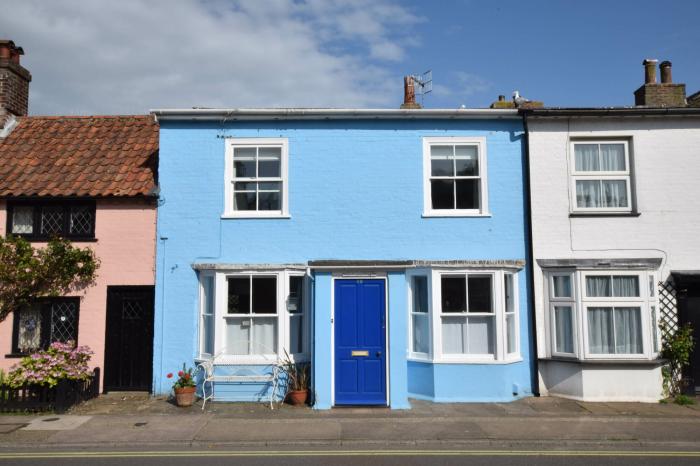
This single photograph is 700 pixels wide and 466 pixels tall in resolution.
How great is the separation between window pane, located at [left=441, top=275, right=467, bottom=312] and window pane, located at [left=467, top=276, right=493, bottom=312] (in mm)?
151

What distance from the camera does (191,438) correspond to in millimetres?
8742

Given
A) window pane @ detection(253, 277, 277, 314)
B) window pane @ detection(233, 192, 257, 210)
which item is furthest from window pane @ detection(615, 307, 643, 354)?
window pane @ detection(233, 192, 257, 210)

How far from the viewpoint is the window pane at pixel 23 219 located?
1263cm

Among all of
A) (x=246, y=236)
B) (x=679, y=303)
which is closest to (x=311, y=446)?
(x=246, y=236)

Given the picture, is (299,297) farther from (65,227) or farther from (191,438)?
(65,227)

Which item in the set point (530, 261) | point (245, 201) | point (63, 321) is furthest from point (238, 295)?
point (530, 261)

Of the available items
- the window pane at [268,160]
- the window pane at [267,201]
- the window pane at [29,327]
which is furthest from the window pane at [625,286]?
the window pane at [29,327]

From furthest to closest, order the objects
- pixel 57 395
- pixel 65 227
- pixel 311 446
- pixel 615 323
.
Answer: pixel 65 227 < pixel 615 323 < pixel 57 395 < pixel 311 446

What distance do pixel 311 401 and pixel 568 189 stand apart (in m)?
7.29

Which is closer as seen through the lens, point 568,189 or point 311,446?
point 311,446

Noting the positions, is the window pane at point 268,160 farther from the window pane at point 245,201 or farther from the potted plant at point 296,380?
the potted plant at point 296,380

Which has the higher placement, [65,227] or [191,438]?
[65,227]

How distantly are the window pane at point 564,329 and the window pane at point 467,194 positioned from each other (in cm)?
292

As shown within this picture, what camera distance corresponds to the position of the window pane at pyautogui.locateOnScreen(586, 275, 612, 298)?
1186 cm
